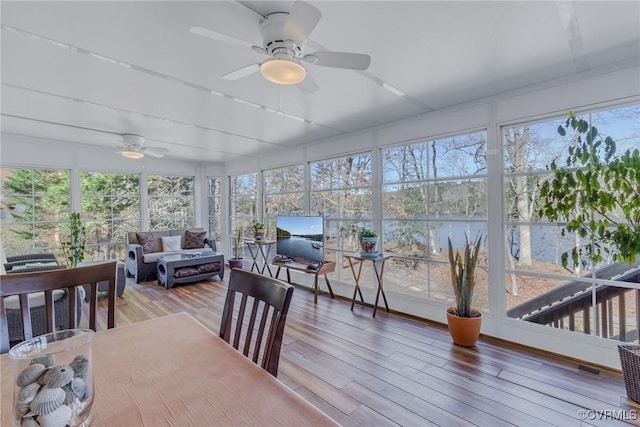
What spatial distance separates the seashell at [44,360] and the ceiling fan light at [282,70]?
1.59 metres

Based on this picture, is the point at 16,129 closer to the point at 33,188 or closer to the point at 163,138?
the point at 33,188

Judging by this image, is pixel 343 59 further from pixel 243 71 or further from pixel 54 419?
pixel 54 419

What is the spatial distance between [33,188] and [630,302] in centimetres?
814

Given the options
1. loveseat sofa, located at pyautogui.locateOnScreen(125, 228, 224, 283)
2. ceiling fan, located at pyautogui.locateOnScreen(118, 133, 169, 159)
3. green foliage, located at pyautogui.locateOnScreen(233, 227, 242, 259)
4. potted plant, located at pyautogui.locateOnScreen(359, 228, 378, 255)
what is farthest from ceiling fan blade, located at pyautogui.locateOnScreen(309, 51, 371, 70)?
loveseat sofa, located at pyautogui.locateOnScreen(125, 228, 224, 283)

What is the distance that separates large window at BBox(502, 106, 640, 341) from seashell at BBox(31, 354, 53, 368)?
132 inches

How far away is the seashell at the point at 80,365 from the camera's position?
2.29ft

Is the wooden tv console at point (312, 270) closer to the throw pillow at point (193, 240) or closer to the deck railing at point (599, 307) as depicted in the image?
the deck railing at point (599, 307)

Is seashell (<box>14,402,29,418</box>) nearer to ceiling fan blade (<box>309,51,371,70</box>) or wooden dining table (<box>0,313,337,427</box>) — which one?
wooden dining table (<box>0,313,337,427</box>)

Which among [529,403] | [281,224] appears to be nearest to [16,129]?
[281,224]

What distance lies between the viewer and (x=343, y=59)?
1699 mm

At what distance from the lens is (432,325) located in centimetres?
334

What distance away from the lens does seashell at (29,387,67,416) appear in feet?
2.06

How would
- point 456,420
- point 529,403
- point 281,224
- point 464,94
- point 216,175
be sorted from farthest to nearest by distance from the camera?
point 216,175 < point 281,224 < point 464,94 < point 529,403 < point 456,420

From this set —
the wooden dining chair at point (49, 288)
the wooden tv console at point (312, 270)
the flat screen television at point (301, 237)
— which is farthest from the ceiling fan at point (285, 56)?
the wooden tv console at point (312, 270)
